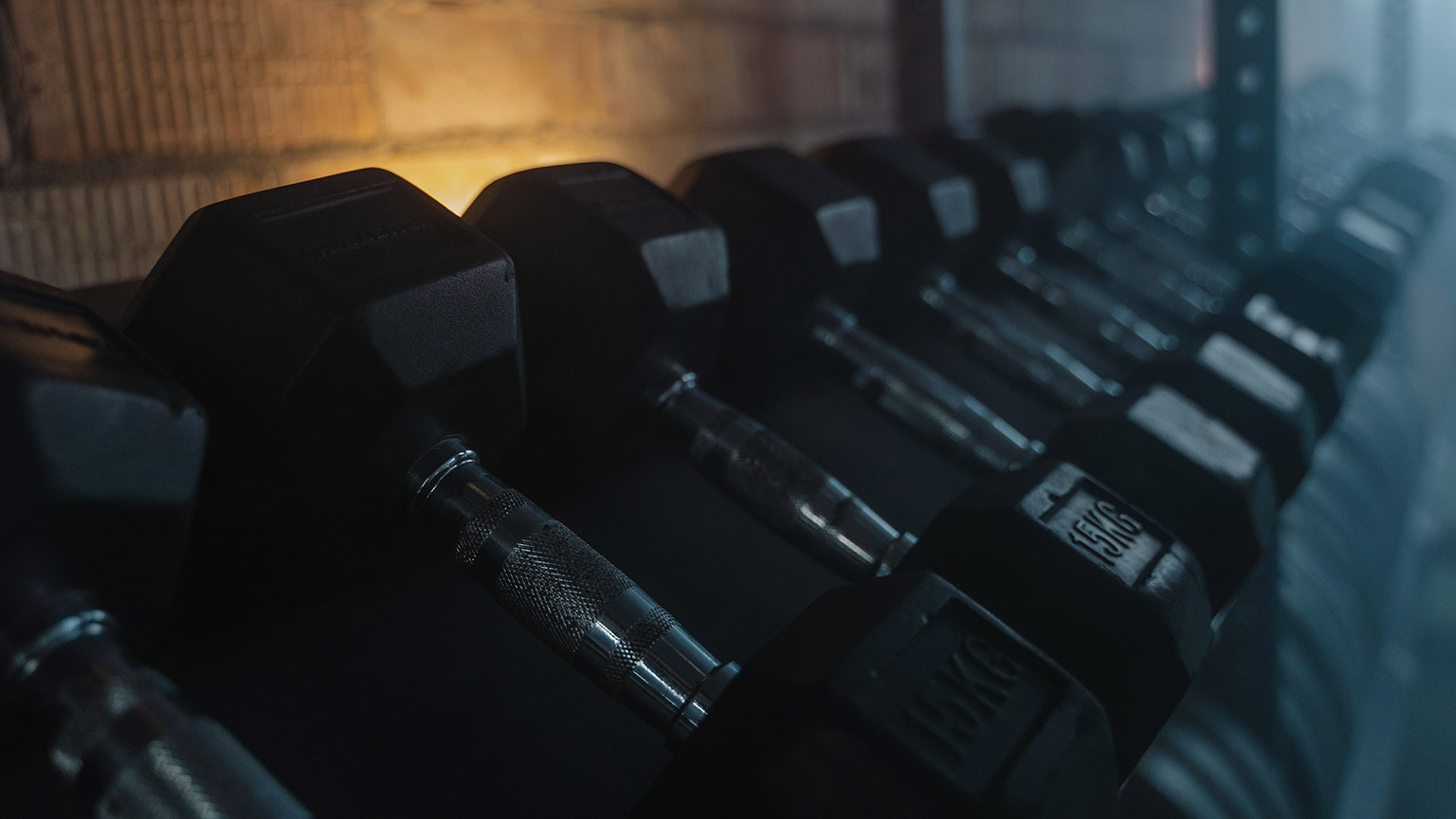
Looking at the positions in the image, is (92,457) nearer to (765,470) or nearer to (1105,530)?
(765,470)

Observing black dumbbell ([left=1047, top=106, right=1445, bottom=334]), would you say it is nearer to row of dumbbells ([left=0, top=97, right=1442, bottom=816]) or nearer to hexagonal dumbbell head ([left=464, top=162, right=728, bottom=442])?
row of dumbbells ([left=0, top=97, right=1442, bottom=816])

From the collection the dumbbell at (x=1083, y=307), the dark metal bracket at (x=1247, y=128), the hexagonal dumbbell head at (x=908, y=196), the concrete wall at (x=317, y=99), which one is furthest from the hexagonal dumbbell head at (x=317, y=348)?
the dark metal bracket at (x=1247, y=128)

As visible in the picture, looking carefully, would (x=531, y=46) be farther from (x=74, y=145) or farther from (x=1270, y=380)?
(x=1270, y=380)

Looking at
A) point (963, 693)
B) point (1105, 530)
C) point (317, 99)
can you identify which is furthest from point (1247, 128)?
point (963, 693)

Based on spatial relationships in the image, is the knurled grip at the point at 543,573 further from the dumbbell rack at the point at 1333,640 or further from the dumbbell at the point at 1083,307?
the dumbbell at the point at 1083,307

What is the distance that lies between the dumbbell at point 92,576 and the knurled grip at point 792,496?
32 cm

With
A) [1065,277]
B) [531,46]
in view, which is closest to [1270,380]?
[1065,277]

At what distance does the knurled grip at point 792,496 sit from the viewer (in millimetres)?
593

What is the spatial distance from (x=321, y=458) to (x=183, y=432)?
0.30 ft

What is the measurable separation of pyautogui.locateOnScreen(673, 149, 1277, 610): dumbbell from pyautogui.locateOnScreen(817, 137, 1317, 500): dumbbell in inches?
3.6

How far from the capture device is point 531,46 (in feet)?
3.11

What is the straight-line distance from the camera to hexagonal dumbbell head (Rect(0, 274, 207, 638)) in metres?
0.32

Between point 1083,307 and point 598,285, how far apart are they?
2.65 ft

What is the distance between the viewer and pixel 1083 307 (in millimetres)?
1228
